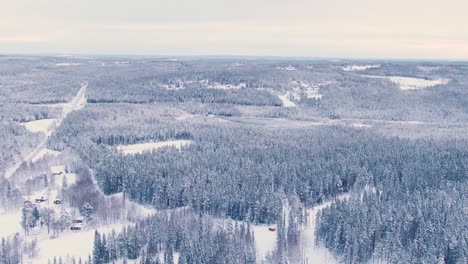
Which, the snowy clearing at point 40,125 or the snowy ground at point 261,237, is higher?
the snowy clearing at point 40,125

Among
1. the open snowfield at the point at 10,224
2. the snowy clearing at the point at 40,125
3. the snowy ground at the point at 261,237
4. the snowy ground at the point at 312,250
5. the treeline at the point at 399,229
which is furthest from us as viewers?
the snowy clearing at the point at 40,125

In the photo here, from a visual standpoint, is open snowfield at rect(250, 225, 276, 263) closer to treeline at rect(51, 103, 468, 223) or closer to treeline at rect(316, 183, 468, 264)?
treeline at rect(51, 103, 468, 223)

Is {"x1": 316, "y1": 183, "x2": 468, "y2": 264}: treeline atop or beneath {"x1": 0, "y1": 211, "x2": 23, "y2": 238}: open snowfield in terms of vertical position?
atop

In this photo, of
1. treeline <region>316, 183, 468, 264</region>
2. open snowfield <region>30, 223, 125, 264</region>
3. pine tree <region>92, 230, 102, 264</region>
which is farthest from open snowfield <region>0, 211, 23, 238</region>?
treeline <region>316, 183, 468, 264</region>

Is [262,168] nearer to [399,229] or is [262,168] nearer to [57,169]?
[399,229]

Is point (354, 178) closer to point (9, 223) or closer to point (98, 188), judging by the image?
point (98, 188)

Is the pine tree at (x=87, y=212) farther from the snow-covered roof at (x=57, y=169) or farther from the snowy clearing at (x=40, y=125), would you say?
the snowy clearing at (x=40, y=125)

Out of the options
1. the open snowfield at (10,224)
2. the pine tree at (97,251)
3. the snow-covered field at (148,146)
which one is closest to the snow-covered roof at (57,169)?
the snow-covered field at (148,146)

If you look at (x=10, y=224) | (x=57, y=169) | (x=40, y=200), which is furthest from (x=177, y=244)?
(x=57, y=169)

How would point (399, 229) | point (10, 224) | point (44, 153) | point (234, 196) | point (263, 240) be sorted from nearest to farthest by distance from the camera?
point (399, 229), point (263, 240), point (10, 224), point (234, 196), point (44, 153)
